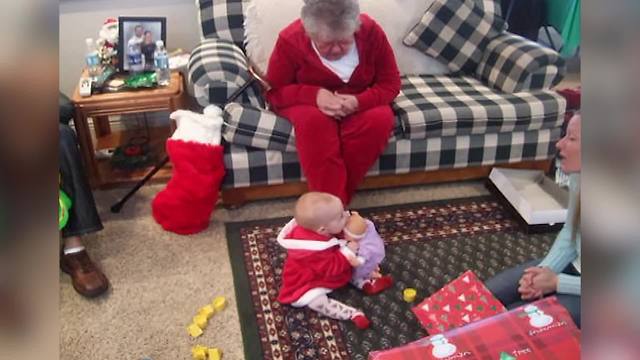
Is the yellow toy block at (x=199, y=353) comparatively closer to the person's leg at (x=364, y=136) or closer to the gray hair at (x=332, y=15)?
the person's leg at (x=364, y=136)

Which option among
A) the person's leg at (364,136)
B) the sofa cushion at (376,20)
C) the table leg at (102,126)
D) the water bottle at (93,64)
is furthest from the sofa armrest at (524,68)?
the table leg at (102,126)

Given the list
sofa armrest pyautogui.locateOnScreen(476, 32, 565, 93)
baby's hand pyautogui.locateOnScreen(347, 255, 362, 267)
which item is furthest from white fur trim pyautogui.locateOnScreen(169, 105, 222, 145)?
sofa armrest pyautogui.locateOnScreen(476, 32, 565, 93)

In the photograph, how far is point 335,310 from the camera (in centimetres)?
176

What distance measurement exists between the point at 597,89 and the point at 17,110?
0.90 ft

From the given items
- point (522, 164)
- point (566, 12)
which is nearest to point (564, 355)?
point (522, 164)

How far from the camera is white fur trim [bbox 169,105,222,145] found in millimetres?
2115

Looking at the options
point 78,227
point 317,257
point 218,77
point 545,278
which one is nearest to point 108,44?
point 218,77

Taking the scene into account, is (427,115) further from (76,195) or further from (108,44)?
(108,44)

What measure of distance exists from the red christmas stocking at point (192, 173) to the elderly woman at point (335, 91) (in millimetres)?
308

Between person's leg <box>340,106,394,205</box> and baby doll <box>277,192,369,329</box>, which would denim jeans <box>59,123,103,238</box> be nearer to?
baby doll <box>277,192,369,329</box>

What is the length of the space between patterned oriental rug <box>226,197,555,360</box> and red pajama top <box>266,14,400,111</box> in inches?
19.0

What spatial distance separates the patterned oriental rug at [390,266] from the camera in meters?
1.69

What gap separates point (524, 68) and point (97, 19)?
2.03 metres

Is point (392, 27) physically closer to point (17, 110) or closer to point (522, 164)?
point (522, 164)
